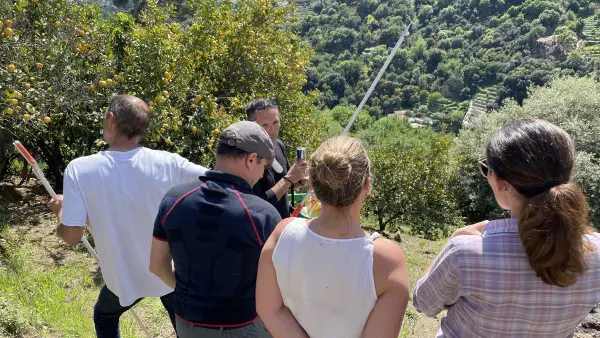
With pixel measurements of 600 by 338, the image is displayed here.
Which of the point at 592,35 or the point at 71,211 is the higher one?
the point at 71,211

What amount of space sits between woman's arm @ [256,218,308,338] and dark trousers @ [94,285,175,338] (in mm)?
1044

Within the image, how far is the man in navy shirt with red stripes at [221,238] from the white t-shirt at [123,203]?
411 mm

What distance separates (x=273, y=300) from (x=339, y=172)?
1.72 ft

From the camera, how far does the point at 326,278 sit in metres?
1.59

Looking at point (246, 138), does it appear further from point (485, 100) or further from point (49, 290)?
point (485, 100)

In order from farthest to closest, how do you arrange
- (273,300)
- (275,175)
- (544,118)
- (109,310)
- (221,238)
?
(544,118), (275,175), (109,310), (221,238), (273,300)

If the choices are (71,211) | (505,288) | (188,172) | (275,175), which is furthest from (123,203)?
(505,288)

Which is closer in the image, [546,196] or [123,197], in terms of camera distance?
[546,196]

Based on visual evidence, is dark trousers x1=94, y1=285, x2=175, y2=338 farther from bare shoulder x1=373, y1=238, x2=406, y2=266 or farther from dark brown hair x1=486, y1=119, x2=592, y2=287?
dark brown hair x1=486, y1=119, x2=592, y2=287

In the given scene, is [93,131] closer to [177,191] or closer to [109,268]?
[109,268]

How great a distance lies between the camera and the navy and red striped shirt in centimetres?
190

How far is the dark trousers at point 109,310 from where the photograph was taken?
261 centimetres

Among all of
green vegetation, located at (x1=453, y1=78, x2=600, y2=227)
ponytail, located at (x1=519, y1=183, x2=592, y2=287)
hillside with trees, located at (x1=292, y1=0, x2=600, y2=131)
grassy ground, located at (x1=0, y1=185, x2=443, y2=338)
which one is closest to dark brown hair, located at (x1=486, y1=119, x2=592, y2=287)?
ponytail, located at (x1=519, y1=183, x2=592, y2=287)

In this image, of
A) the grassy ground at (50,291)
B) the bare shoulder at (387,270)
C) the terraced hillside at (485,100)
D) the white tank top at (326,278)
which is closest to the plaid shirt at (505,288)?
the bare shoulder at (387,270)
